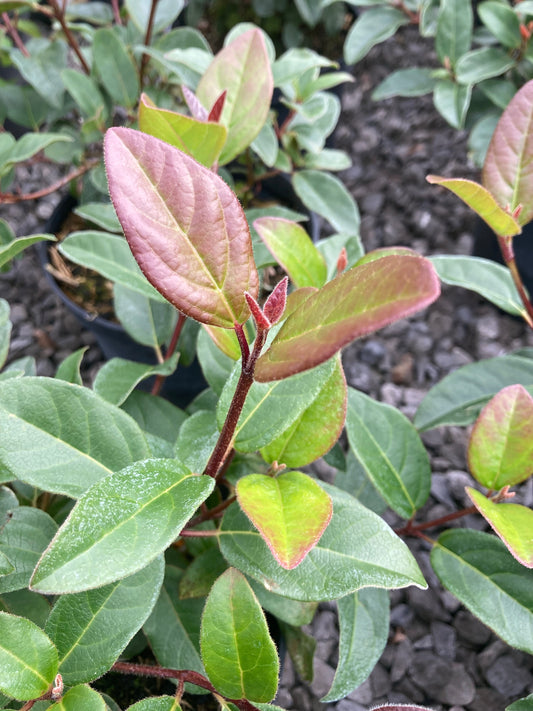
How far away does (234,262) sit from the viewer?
482 millimetres

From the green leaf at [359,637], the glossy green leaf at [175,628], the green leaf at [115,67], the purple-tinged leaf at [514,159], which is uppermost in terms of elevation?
the green leaf at [115,67]

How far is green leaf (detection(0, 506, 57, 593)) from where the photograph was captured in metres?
0.62

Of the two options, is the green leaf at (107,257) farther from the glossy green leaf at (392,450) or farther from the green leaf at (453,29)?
the green leaf at (453,29)

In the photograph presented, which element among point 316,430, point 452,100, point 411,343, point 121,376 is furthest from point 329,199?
point 316,430

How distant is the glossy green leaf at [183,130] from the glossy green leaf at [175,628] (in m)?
0.52

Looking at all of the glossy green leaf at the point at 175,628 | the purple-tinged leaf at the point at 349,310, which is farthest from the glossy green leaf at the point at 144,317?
the purple-tinged leaf at the point at 349,310

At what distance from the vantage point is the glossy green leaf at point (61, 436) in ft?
1.90

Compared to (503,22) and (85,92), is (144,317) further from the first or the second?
(503,22)

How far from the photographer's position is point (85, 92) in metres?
1.24

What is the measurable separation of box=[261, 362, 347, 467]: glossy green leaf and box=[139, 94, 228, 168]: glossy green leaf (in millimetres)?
283

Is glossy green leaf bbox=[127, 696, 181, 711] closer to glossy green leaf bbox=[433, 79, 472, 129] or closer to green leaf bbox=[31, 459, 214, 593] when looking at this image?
green leaf bbox=[31, 459, 214, 593]

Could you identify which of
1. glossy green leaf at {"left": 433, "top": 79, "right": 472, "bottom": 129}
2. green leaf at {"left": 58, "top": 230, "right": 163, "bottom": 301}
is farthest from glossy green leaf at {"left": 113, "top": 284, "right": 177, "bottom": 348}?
glossy green leaf at {"left": 433, "top": 79, "right": 472, "bottom": 129}

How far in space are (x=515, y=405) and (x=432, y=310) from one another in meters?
1.02

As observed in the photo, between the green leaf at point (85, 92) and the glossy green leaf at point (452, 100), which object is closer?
the green leaf at point (85, 92)
